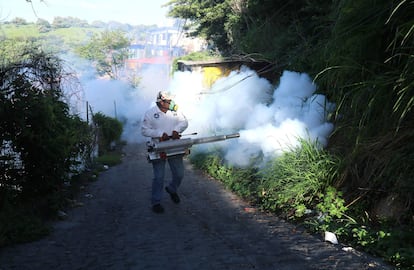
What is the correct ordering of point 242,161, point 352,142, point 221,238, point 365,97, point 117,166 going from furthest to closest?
1. point 117,166
2. point 242,161
3. point 352,142
4. point 365,97
5. point 221,238

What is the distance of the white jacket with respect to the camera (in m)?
7.93

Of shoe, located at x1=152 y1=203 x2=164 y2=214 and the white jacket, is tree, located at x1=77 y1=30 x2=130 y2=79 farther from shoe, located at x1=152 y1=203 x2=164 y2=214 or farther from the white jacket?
shoe, located at x1=152 y1=203 x2=164 y2=214

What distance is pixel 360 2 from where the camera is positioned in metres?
6.81

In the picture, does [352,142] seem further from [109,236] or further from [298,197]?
[109,236]

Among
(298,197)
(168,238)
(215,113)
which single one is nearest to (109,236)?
(168,238)

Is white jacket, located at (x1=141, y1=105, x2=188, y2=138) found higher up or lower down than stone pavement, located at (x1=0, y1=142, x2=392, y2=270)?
higher up

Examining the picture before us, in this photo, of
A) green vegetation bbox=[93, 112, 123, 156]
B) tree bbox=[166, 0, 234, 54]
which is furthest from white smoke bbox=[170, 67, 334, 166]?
tree bbox=[166, 0, 234, 54]

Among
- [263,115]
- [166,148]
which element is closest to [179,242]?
[166,148]

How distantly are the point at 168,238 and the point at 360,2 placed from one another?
169 inches

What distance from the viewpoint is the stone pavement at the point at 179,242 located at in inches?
202

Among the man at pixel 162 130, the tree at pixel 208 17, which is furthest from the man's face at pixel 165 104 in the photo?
the tree at pixel 208 17

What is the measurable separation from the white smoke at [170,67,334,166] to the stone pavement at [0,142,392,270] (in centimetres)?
132

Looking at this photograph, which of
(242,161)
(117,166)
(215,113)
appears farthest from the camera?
(117,166)

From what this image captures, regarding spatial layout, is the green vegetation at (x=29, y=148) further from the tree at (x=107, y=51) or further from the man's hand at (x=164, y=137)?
the tree at (x=107, y=51)
